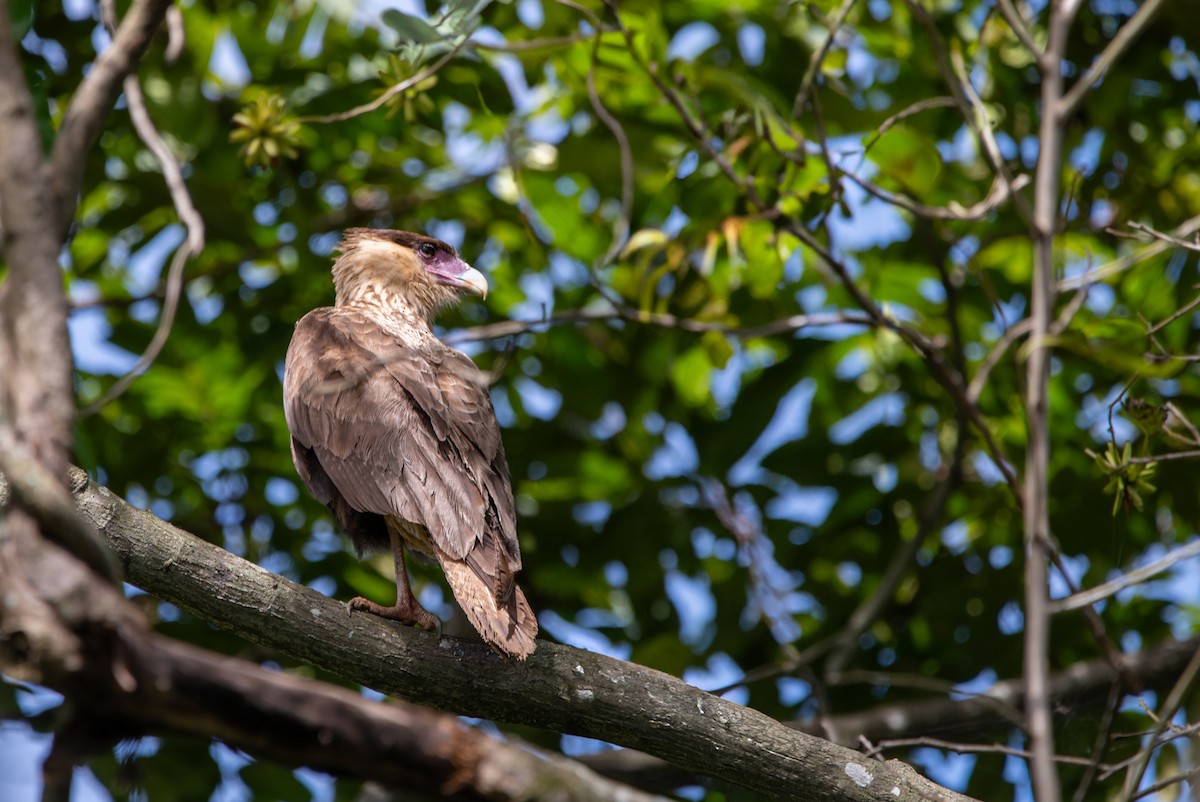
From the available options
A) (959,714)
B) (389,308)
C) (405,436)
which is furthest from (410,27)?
(959,714)

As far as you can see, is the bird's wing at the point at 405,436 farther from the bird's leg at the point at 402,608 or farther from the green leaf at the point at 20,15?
the green leaf at the point at 20,15

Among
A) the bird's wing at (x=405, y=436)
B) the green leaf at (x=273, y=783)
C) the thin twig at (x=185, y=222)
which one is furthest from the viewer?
the green leaf at (x=273, y=783)

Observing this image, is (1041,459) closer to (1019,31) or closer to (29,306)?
(1019,31)

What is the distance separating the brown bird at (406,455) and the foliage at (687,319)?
2.17 ft

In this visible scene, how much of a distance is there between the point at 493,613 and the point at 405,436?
84 cm

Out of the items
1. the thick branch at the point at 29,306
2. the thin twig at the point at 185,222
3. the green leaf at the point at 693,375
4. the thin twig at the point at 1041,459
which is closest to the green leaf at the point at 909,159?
the green leaf at the point at 693,375

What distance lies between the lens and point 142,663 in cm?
157

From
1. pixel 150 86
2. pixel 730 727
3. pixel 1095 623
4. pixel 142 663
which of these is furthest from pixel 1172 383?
pixel 142 663

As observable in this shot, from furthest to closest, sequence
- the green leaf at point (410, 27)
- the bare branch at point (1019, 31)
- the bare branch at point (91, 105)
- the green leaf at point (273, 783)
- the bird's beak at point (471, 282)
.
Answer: the bird's beak at point (471, 282) → the green leaf at point (273, 783) → the green leaf at point (410, 27) → the bare branch at point (1019, 31) → the bare branch at point (91, 105)

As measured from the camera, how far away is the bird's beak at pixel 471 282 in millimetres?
5023

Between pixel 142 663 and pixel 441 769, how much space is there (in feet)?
1.38

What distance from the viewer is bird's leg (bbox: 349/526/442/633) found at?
3.64 m

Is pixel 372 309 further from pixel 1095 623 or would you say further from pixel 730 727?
pixel 1095 623

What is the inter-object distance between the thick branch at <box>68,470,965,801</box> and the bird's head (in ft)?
6.90
